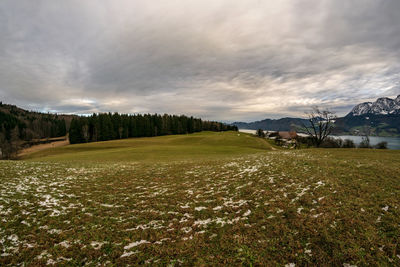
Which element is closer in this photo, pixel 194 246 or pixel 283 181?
pixel 194 246

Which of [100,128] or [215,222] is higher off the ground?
[100,128]

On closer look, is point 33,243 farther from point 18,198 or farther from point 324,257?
point 324,257

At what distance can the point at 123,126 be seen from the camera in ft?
331

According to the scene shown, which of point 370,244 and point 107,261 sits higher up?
point 370,244

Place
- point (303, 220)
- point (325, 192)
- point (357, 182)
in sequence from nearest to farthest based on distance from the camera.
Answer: point (303, 220), point (325, 192), point (357, 182)

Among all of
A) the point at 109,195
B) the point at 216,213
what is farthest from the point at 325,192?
the point at 109,195

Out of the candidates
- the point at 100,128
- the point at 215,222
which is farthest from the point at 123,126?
the point at 215,222

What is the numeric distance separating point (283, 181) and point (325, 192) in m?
2.66

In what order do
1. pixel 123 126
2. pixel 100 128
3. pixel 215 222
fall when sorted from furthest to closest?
pixel 123 126 < pixel 100 128 < pixel 215 222

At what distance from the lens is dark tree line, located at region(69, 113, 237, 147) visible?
300 feet

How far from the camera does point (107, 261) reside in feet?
18.7

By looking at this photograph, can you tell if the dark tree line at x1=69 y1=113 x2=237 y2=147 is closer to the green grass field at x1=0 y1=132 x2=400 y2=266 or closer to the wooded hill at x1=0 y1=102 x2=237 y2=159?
the wooded hill at x1=0 y1=102 x2=237 y2=159

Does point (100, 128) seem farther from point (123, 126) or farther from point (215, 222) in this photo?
point (215, 222)

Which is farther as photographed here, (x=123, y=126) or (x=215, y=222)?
(x=123, y=126)
